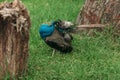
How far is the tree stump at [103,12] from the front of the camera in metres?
6.69

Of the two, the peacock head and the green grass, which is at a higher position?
the peacock head

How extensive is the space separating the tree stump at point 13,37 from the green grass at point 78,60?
26 cm

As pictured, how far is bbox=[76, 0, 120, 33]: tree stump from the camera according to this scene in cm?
669

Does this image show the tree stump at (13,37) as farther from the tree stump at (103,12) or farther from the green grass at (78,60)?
the tree stump at (103,12)

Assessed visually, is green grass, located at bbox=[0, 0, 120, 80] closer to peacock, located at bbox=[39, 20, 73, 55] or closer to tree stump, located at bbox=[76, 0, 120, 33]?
peacock, located at bbox=[39, 20, 73, 55]

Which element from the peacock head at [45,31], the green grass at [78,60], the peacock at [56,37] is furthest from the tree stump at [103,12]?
the peacock head at [45,31]

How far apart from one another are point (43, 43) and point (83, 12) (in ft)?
3.55

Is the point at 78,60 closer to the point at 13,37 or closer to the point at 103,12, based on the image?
the point at 103,12

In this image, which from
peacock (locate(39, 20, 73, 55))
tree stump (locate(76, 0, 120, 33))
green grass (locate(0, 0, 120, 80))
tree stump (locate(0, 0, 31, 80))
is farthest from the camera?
tree stump (locate(76, 0, 120, 33))

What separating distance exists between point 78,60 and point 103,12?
129cm

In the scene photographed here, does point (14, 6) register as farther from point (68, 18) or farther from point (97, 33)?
point (68, 18)

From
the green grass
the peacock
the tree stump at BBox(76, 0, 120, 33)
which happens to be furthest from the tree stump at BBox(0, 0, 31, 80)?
the tree stump at BBox(76, 0, 120, 33)

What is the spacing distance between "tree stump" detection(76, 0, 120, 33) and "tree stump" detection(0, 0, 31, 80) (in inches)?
85.5

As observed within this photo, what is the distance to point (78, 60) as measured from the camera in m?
5.85
